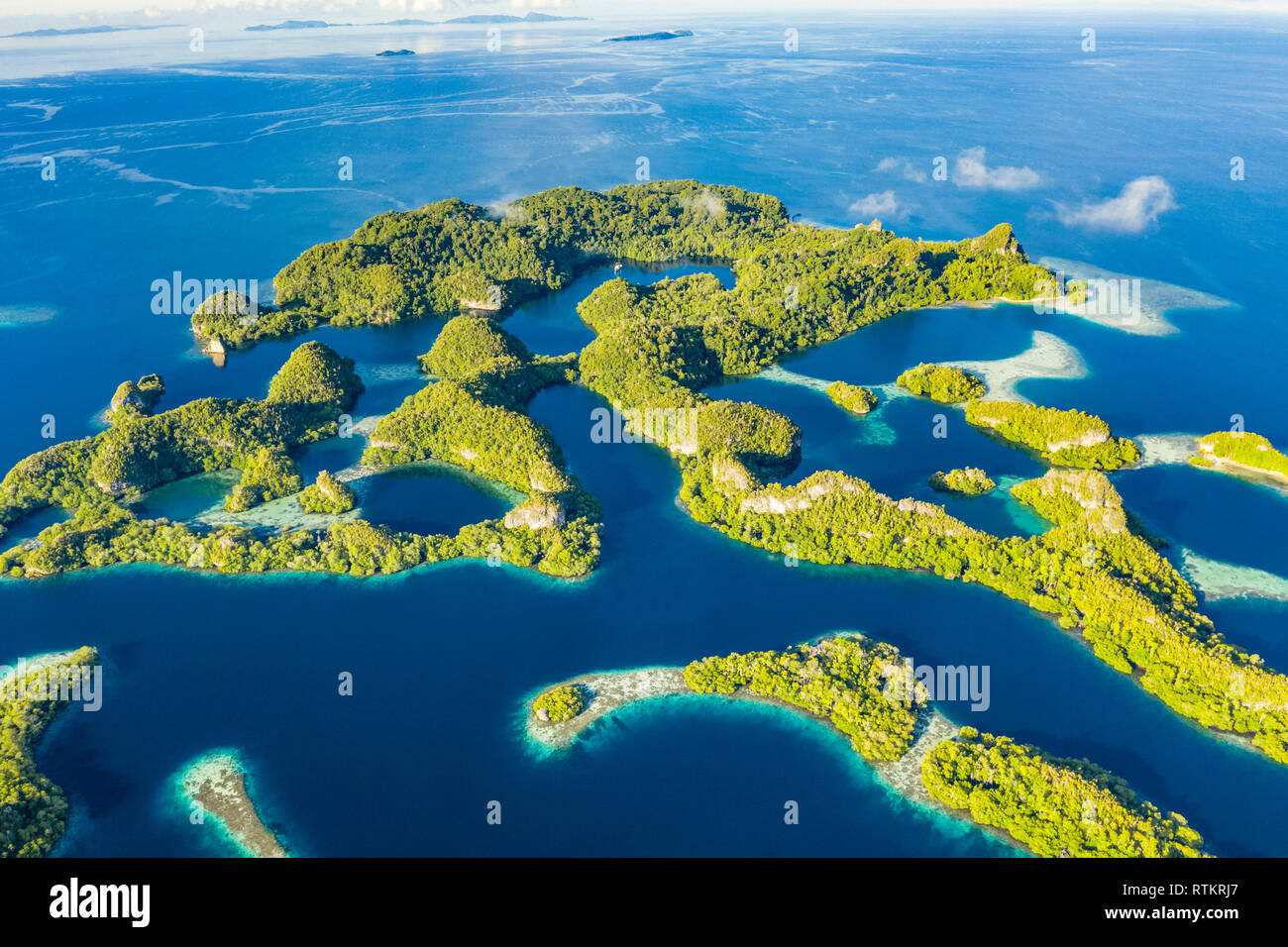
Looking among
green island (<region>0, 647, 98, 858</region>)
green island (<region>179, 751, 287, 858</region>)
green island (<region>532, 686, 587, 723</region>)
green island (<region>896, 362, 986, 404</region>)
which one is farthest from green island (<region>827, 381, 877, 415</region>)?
green island (<region>0, 647, 98, 858</region>)

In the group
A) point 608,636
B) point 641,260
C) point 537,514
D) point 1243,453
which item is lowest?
point 608,636

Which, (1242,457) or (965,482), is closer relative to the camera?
(965,482)

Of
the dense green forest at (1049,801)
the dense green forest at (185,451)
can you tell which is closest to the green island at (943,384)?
the dense green forest at (1049,801)

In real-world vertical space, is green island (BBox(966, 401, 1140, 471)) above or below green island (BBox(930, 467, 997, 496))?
above

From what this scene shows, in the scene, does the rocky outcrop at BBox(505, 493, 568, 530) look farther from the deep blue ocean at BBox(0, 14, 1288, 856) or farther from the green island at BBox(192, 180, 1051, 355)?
the green island at BBox(192, 180, 1051, 355)

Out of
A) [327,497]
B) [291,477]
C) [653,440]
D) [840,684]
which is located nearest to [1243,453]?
[840,684]

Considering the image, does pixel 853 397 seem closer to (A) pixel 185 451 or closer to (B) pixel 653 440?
(B) pixel 653 440
